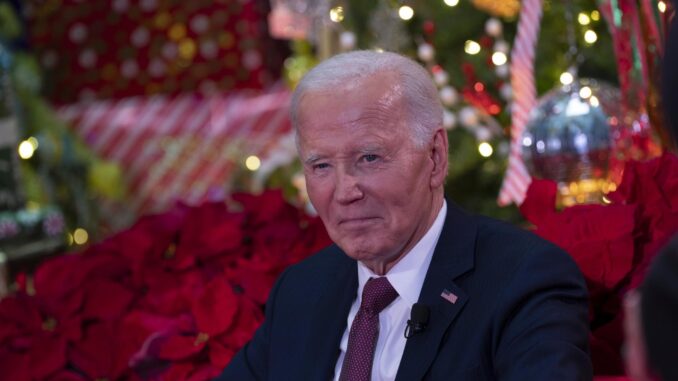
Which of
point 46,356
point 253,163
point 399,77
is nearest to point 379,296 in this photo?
point 399,77

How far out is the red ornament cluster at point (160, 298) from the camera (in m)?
1.90

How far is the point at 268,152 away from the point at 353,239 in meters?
4.36

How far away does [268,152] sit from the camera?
19.2 ft

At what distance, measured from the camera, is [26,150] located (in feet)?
18.6

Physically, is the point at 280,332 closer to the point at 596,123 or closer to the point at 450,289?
the point at 450,289

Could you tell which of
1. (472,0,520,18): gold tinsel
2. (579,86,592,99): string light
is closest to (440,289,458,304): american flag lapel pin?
(579,86,592,99): string light

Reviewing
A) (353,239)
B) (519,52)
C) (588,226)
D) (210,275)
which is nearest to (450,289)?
(353,239)

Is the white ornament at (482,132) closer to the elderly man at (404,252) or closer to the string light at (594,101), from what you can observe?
the string light at (594,101)

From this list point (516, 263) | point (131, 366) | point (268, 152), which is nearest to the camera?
point (516, 263)

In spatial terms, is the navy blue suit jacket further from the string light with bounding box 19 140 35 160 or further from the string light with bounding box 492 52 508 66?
the string light with bounding box 19 140 35 160

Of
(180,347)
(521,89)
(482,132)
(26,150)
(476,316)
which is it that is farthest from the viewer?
(26,150)

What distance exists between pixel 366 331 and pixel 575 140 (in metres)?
0.80

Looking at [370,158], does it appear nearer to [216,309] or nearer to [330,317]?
[330,317]

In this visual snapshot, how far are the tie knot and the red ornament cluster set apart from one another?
40 cm
